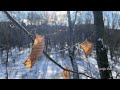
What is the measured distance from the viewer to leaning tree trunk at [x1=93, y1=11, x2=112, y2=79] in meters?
3.58

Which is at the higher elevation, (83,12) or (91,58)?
(83,12)

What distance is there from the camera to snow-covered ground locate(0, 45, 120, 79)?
3.33 meters

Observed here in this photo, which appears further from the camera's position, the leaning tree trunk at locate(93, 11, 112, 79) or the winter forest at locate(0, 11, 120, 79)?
the leaning tree trunk at locate(93, 11, 112, 79)

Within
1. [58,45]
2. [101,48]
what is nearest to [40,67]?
[58,45]

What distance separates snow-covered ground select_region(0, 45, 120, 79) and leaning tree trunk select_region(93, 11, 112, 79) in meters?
0.06

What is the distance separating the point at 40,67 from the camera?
3551 mm

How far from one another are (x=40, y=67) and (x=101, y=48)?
65 centimetres

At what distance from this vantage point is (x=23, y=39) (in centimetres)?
353
